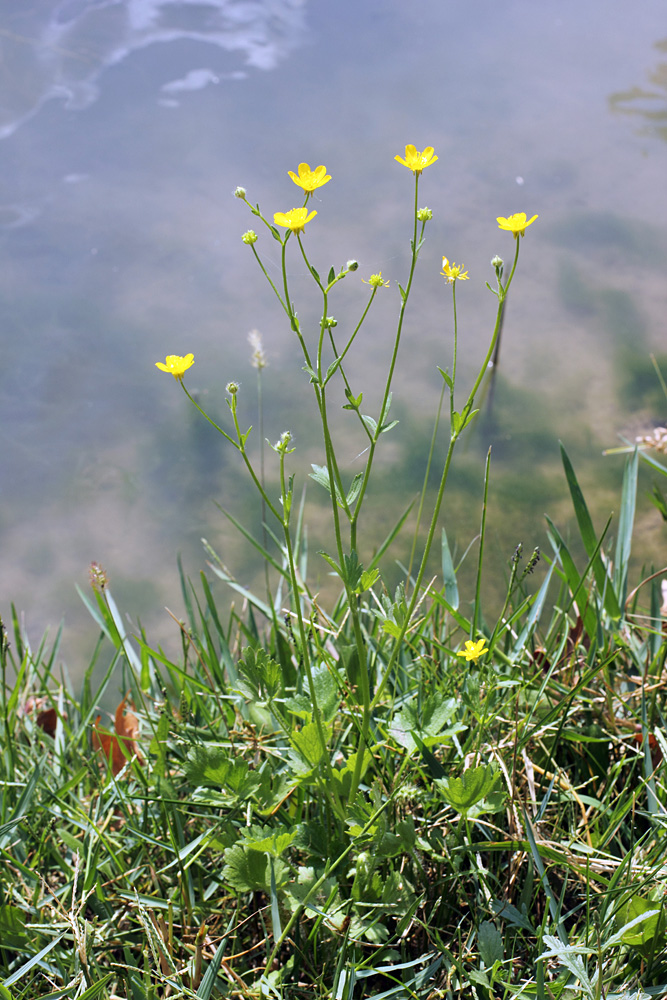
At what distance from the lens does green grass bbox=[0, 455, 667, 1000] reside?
79cm

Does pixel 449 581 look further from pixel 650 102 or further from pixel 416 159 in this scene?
pixel 650 102

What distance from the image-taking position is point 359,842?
0.77 m

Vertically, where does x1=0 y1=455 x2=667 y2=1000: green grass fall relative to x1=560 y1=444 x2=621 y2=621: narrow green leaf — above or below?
below

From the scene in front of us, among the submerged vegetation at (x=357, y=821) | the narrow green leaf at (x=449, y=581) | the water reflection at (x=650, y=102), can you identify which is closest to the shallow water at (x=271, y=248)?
the water reflection at (x=650, y=102)

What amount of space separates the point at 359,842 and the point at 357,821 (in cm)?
2

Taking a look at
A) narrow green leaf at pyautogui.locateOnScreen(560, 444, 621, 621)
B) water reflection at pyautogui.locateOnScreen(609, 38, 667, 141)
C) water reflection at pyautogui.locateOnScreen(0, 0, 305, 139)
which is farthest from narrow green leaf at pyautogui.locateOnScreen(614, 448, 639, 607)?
water reflection at pyautogui.locateOnScreen(0, 0, 305, 139)

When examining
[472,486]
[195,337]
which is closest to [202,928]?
[472,486]

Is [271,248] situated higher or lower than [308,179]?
lower

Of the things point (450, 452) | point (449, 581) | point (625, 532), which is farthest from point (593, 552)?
point (450, 452)

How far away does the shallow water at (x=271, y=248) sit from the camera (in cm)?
161

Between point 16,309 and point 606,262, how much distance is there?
147cm

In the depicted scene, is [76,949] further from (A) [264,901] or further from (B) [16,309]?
(B) [16,309]

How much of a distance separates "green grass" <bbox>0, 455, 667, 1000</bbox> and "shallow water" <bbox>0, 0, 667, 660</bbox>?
1.55 ft

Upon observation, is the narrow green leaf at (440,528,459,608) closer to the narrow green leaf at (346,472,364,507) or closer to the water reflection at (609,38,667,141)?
the narrow green leaf at (346,472,364,507)
